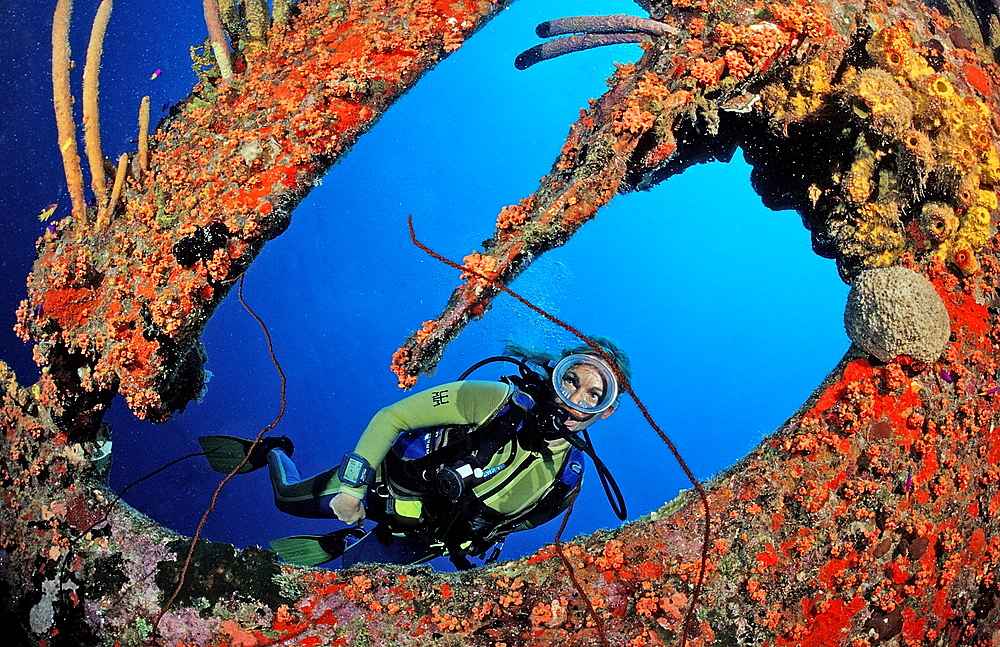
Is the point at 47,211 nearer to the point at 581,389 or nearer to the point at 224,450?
the point at 224,450

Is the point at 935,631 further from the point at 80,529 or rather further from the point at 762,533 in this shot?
the point at 80,529

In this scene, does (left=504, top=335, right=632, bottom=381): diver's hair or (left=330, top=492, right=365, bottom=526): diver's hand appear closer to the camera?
(left=330, top=492, right=365, bottom=526): diver's hand

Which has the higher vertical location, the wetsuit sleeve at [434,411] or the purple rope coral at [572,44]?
the purple rope coral at [572,44]

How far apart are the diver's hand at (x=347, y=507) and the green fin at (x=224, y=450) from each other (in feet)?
3.14

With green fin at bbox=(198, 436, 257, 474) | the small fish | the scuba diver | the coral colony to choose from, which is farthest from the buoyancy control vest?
the small fish

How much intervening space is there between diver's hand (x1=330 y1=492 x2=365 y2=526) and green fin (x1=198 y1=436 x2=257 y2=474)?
958mm

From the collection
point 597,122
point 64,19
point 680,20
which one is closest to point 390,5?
point 597,122

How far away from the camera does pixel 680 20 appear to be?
2.56 meters

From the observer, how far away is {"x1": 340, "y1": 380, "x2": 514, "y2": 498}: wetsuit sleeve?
2906 millimetres

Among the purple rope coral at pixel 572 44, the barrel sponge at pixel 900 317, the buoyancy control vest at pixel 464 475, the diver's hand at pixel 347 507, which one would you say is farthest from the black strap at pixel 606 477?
the purple rope coral at pixel 572 44

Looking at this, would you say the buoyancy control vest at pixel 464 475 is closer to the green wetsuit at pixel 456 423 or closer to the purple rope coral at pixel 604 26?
the green wetsuit at pixel 456 423

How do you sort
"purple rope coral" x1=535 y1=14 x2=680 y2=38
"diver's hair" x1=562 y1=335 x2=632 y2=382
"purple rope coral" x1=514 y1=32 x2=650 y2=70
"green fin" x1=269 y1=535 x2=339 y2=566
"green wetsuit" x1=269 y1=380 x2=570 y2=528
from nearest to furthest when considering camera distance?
"purple rope coral" x1=535 y1=14 x2=680 y2=38
"purple rope coral" x1=514 y1=32 x2=650 y2=70
"green fin" x1=269 y1=535 x2=339 y2=566
"green wetsuit" x1=269 y1=380 x2=570 y2=528
"diver's hair" x1=562 y1=335 x2=632 y2=382

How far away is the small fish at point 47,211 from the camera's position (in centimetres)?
260

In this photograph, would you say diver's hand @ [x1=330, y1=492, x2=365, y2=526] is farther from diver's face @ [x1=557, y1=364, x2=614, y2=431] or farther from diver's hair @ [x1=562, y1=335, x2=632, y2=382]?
diver's hair @ [x1=562, y1=335, x2=632, y2=382]
